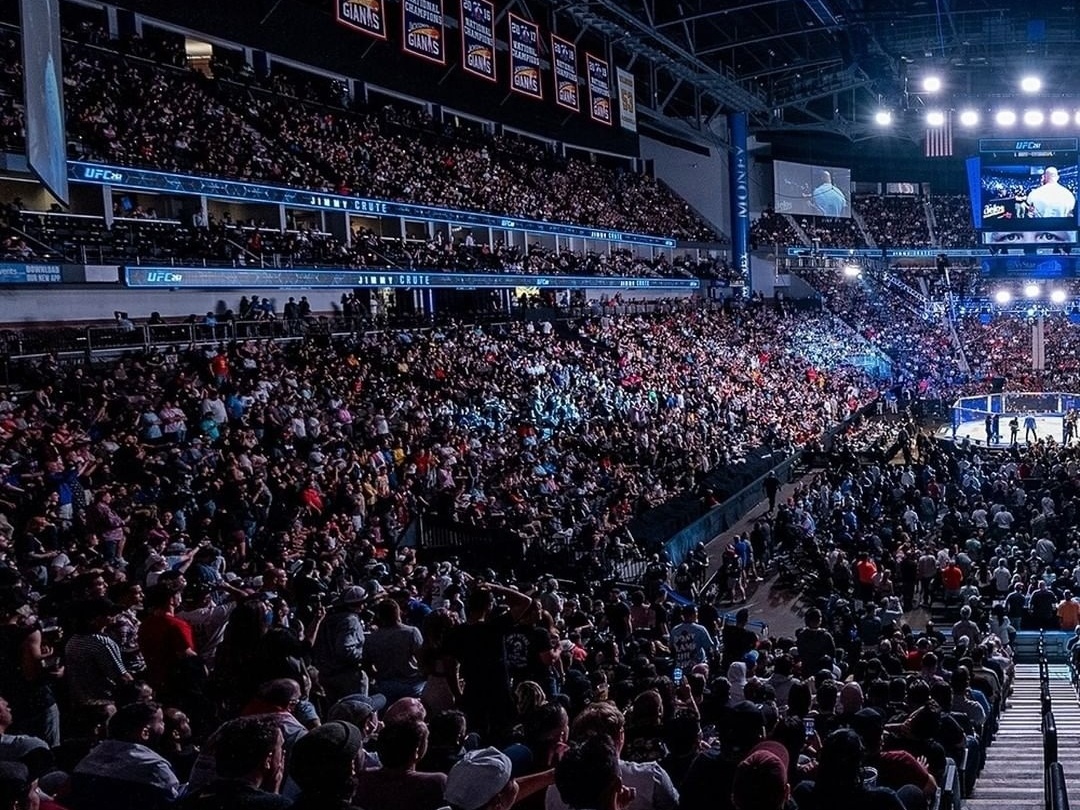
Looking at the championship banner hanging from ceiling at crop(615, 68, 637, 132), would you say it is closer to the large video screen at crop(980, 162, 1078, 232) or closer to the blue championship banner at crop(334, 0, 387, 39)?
the large video screen at crop(980, 162, 1078, 232)

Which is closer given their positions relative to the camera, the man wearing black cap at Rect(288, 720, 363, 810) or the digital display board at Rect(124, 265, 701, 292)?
the man wearing black cap at Rect(288, 720, 363, 810)

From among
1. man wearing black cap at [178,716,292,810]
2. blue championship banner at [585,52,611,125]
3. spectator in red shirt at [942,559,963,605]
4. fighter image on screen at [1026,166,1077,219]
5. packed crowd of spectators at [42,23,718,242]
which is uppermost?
blue championship banner at [585,52,611,125]

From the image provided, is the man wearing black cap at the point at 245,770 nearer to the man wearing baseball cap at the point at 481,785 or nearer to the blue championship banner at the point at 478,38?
the man wearing baseball cap at the point at 481,785

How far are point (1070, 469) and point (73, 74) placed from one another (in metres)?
23.9

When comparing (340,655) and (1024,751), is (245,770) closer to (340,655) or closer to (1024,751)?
(340,655)

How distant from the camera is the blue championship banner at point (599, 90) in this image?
37438 millimetres

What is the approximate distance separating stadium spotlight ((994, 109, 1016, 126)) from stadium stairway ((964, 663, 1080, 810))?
28370 mm

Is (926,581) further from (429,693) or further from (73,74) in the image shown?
(73,74)

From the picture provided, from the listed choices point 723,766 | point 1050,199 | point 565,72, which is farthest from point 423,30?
point 723,766

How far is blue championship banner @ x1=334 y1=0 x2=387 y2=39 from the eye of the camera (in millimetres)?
27844

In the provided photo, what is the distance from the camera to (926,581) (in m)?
17.7

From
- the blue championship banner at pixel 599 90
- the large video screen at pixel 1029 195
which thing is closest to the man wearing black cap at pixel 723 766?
the blue championship banner at pixel 599 90

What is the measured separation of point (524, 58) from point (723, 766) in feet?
106

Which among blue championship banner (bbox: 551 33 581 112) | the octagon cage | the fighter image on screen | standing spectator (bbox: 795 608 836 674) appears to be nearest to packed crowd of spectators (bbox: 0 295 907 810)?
standing spectator (bbox: 795 608 836 674)
